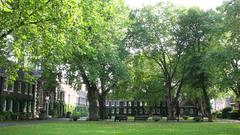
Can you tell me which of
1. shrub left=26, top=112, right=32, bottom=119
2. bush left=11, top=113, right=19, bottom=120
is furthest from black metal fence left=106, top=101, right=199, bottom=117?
bush left=11, top=113, right=19, bottom=120

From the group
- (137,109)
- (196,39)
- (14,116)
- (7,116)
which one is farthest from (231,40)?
(137,109)

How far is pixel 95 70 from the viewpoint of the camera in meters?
47.3

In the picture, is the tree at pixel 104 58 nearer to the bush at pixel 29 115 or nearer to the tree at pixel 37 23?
the bush at pixel 29 115

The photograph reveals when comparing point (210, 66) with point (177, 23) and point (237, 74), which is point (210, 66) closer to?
point (237, 74)

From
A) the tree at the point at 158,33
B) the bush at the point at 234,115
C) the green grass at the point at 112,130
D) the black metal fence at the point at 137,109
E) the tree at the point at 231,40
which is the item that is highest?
the tree at the point at 158,33

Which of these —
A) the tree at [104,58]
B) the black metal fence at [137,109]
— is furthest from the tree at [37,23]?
the black metal fence at [137,109]

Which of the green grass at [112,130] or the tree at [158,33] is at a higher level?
the tree at [158,33]

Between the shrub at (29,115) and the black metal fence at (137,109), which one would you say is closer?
the shrub at (29,115)

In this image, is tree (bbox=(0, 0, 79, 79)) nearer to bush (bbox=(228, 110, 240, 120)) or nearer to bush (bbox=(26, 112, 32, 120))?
bush (bbox=(26, 112, 32, 120))

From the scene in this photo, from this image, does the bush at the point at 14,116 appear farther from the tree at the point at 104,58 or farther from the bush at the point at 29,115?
the tree at the point at 104,58

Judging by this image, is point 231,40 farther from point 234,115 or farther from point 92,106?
point 234,115

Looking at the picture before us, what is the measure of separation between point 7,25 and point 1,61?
→ 28.0ft

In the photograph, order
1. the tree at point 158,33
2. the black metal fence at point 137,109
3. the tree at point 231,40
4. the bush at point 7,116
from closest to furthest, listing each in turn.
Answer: the tree at point 231,40
the bush at point 7,116
the tree at point 158,33
the black metal fence at point 137,109

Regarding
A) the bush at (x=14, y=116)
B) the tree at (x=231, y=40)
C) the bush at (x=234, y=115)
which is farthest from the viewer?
the bush at (x=234, y=115)
